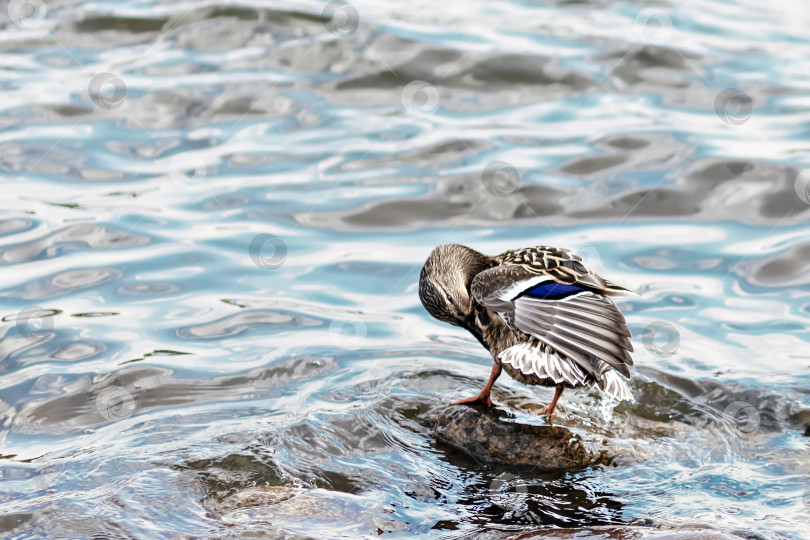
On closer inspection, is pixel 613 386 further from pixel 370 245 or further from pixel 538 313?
pixel 370 245

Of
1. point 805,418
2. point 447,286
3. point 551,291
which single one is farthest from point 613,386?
point 805,418

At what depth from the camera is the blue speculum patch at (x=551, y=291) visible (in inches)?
222

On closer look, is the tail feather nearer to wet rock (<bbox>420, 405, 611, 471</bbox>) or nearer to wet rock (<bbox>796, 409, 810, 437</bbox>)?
wet rock (<bbox>420, 405, 611, 471</bbox>)

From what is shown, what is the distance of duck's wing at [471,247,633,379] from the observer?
17.5ft

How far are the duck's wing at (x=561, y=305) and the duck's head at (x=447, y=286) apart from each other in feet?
0.43

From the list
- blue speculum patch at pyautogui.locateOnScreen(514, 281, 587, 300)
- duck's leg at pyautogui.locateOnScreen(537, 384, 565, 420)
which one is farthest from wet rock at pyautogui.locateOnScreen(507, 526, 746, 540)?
blue speculum patch at pyautogui.locateOnScreen(514, 281, 587, 300)

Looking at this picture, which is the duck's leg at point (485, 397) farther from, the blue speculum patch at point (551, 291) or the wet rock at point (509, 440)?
the blue speculum patch at point (551, 291)

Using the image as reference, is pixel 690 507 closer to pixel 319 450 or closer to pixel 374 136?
pixel 319 450

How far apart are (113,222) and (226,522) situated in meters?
5.09

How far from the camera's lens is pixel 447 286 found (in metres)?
6.01

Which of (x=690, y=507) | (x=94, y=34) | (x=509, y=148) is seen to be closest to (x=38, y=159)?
(x=94, y=34)

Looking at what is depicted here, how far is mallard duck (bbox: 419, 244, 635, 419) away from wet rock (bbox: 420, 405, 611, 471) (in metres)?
0.18

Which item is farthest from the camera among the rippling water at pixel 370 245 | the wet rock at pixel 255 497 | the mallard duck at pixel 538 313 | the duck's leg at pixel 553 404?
the duck's leg at pixel 553 404

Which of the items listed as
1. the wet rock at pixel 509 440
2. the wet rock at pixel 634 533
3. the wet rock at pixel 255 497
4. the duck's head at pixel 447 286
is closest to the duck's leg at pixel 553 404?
the wet rock at pixel 509 440
